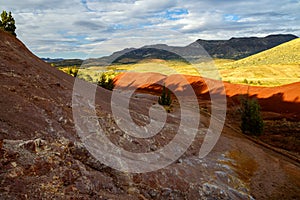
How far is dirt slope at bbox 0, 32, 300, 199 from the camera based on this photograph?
1081 centimetres

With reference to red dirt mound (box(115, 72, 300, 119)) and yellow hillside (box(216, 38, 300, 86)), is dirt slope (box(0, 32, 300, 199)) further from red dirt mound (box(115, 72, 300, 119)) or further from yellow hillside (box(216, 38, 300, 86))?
yellow hillside (box(216, 38, 300, 86))

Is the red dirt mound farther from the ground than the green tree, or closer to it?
closer to it

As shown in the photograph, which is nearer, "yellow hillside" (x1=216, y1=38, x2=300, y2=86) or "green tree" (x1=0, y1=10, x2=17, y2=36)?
"green tree" (x1=0, y1=10, x2=17, y2=36)

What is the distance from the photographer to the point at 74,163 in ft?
41.4

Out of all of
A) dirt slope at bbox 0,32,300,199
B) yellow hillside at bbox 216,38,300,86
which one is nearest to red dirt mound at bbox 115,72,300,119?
yellow hillside at bbox 216,38,300,86

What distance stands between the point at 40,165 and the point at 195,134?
61.4ft

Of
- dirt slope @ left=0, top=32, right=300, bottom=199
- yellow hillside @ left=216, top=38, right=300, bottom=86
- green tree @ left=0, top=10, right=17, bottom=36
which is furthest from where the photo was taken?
yellow hillside @ left=216, top=38, right=300, bottom=86

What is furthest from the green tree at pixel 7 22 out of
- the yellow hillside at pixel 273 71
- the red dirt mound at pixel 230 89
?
the yellow hillside at pixel 273 71

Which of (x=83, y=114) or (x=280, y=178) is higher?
(x=83, y=114)

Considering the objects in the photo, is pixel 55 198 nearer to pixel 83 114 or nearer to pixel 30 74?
pixel 83 114

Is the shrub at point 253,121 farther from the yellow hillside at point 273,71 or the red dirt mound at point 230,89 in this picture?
the yellow hillside at point 273,71

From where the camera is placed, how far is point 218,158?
22.8 m

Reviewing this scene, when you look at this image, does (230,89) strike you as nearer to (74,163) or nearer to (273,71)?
(273,71)

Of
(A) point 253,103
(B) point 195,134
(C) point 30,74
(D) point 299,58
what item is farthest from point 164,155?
(D) point 299,58
